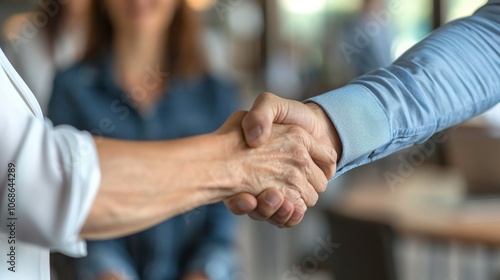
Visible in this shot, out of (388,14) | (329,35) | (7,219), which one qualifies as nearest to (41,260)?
(7,219)

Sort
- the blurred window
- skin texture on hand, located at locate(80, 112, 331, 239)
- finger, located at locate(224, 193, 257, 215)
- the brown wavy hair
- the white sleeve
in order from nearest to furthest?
the white sleeve
skin texture on hand, located at locate(80, 112, 331, 239)
finger, located at locate(224, 193, 257, 215)
the brown wavy hair
the blurred window

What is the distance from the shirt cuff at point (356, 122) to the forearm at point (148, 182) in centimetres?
23

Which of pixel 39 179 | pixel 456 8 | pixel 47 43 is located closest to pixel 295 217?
pixel 39 179

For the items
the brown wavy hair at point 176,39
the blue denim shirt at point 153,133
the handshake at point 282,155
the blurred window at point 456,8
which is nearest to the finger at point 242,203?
the handshake at point 282,155

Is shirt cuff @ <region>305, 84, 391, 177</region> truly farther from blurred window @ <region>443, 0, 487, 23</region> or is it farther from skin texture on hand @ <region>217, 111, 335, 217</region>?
blurred window @ <region>443, 0, 487, 23</region>

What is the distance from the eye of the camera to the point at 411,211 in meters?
2.47

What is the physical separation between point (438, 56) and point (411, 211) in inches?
49.3

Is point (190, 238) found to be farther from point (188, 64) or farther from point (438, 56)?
point (438, 56)

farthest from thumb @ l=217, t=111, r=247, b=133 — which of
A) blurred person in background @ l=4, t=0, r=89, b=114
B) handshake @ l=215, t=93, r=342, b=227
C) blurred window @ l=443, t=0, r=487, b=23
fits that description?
blurred window @ l=443, t=0, r=487, b=23

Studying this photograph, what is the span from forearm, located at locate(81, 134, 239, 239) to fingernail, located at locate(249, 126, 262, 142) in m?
0.09

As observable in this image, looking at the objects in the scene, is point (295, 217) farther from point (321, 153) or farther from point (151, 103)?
point (151, 103)

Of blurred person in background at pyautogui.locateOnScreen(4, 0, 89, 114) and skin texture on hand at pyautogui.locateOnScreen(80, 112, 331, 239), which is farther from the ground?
skin texture on hand at pyautogui.locateOnScreen(80, 112, 331, 239)

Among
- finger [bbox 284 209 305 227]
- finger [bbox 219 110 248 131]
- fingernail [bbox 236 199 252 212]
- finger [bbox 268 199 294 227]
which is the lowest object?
finger [bbox 284 209 305 227]

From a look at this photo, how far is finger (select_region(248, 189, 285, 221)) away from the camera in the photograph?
1.17 metres
